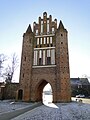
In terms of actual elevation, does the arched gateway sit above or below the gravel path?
above

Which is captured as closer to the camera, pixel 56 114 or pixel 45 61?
pixel 56 114

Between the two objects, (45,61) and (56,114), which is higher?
(45,61)

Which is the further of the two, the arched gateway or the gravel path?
the arched gateway

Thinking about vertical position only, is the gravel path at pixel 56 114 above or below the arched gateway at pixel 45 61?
below

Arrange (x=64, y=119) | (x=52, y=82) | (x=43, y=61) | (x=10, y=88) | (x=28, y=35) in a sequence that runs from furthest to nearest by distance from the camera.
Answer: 1. (x=10, y=88)
2. (x=28, y=35)
3. (x=43, y=61)
4. (x=52, y=82)
5. (x=64, y=119)

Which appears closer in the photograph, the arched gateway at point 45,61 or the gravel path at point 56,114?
the gravel path at point 56,114

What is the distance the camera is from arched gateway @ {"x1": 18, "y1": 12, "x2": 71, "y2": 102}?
22047 millimetres

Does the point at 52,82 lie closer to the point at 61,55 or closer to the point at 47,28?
the point at 61,55

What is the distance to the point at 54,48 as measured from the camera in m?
24.0

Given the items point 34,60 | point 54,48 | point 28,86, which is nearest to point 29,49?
point 34,60

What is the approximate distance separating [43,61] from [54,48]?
9.30ft

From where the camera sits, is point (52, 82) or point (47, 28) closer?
point (52, 82)

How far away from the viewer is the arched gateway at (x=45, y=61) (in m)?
22.0

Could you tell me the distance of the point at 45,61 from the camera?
2372cm
